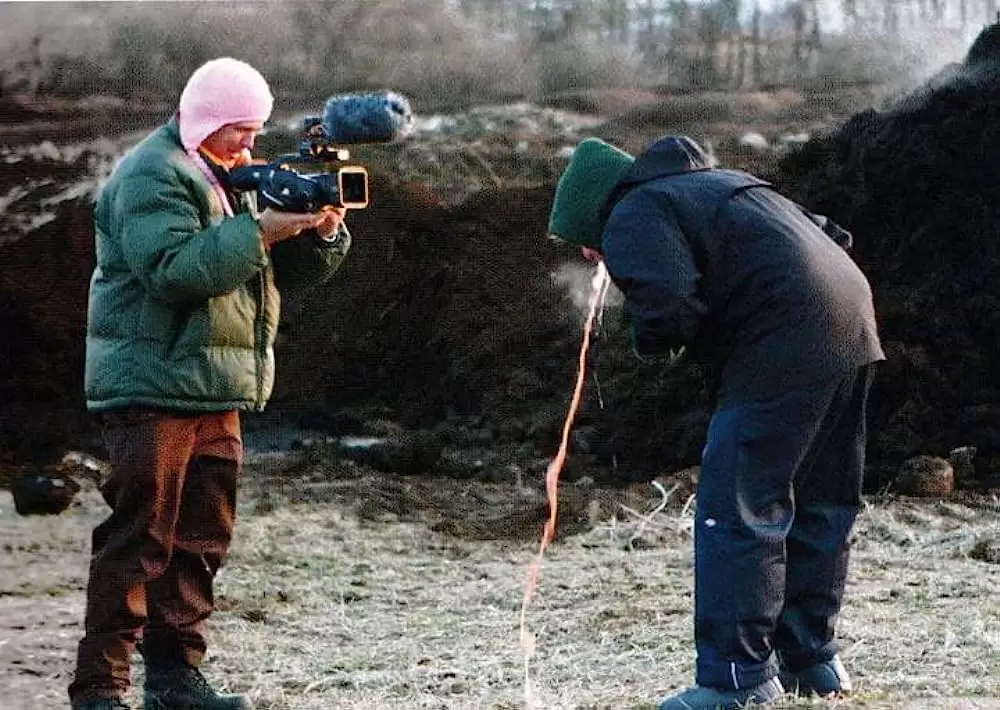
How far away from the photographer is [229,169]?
3.72 metres

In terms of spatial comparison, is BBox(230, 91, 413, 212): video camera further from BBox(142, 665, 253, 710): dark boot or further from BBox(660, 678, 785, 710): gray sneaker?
BBox(660, 678, 785, 710): gray sneaker

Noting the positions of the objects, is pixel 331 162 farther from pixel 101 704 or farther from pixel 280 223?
pixel 101 704

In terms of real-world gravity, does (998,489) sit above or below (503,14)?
below

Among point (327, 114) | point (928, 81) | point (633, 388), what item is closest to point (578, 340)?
point (633, 388)

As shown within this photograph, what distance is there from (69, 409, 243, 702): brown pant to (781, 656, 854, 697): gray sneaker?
1.26 metres

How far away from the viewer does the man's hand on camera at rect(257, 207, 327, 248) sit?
3.50 metres

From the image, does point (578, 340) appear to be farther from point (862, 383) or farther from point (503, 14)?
point (862, 383)

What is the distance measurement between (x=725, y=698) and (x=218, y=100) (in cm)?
162

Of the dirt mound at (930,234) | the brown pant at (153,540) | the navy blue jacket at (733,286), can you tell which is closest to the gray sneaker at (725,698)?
the navy blue jacket at (733,286)

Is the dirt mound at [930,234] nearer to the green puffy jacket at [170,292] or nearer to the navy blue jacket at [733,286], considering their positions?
the navy blue jacket at [733,286]

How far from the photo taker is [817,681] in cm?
349

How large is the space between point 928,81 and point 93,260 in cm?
478

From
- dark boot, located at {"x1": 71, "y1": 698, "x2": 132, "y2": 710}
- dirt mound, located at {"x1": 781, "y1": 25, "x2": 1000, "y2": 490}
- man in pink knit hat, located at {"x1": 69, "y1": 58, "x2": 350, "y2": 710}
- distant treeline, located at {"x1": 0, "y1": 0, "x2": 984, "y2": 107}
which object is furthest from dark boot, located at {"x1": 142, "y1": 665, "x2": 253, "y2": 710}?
distant treeline, located at {"x1": 0, "y1": 0, "x2": 984, "y2": 107}

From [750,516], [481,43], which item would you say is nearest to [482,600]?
[750,516]
